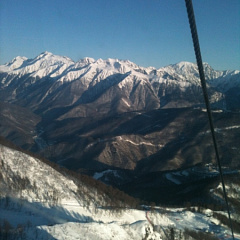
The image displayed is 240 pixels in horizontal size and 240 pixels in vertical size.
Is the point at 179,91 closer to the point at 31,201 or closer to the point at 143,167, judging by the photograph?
the point at 143,167

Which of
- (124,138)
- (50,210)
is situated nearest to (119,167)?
(124,138)

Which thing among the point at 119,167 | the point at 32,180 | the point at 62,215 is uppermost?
the point at 119,167

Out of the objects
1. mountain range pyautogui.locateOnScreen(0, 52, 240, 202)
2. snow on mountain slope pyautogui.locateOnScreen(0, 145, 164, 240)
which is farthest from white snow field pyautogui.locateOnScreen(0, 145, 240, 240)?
mountain range pyautogui.locateOnScreen(0, 52, 240, 202)

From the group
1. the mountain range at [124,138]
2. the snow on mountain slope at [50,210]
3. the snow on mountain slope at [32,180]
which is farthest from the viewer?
the mountain range at [124,138]

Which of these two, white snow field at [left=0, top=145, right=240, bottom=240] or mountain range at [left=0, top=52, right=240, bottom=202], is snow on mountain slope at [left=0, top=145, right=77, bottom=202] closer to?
white snow field at [left=0, top=145, right=240, bottom=240]

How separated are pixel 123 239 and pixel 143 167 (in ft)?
210

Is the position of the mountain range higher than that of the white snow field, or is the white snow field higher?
the mountain range

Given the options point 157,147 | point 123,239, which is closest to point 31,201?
point 123,239

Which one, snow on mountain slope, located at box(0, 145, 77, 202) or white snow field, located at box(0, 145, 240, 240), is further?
snow on mountain slope, located at box(0, 145, 77, 202)

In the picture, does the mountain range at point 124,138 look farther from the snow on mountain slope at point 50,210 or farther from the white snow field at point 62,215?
the snow on mountain slope at point 50,210

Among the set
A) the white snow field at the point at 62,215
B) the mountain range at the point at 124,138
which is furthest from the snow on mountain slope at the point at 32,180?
the mountain range at the point at 124,138

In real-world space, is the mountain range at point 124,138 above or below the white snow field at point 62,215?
above

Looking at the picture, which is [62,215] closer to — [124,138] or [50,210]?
[50,210]

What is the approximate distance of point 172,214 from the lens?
2828cm
